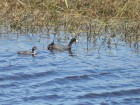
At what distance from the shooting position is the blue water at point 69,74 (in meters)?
10.7

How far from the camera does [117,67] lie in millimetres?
13219

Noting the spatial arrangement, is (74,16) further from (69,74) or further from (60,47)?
(69,74)

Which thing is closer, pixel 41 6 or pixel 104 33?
pixel 104 33

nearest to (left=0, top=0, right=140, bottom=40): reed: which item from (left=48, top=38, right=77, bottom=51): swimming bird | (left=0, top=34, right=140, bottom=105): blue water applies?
(left=0, top=34, right=140, bottom=105): blue water

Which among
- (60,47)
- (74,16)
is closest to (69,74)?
(60,47)

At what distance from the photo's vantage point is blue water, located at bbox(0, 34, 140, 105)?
422 inches

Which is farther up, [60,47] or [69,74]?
[60,47]

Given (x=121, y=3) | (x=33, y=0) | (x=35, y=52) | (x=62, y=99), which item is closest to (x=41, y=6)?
(x=33, y=0)

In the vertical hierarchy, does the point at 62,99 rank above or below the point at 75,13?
below

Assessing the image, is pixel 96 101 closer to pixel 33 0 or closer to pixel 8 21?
pixel 8 21

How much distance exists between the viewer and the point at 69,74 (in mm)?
12500

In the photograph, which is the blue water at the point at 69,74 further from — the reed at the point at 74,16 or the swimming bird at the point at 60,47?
the reed at the point at 74,16

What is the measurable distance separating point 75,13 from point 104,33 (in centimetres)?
A: 229

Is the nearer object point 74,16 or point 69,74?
point 69,74
